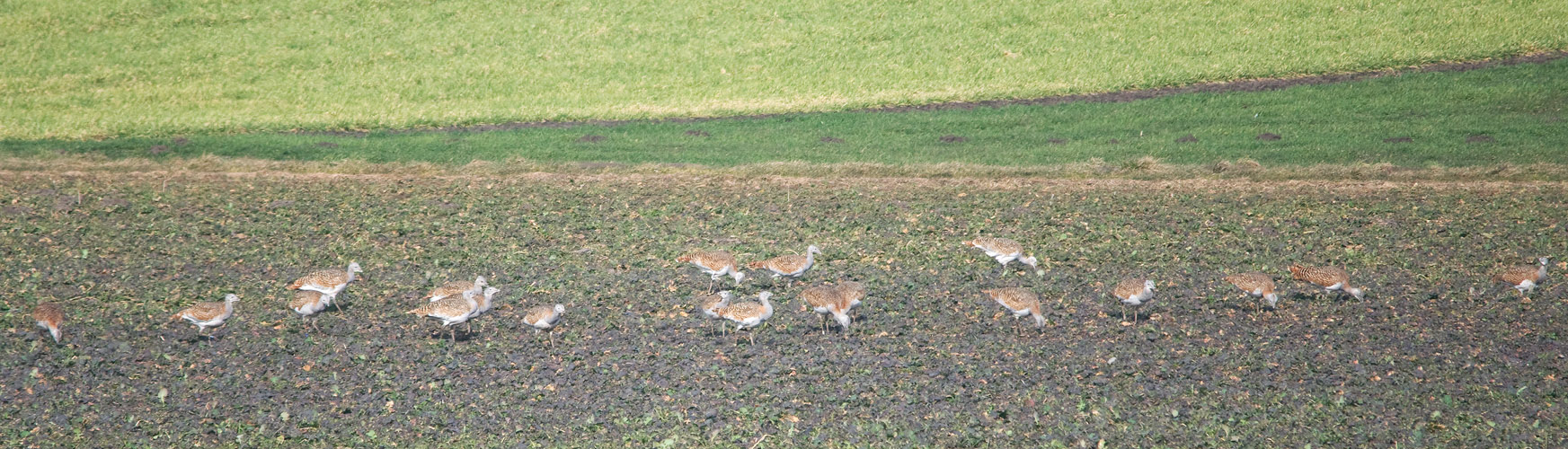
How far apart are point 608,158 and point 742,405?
13660 millimetres

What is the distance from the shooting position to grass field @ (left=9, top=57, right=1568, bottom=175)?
78.9 ft

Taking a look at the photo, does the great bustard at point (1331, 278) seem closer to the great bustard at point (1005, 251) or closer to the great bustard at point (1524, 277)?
the great bustard at point (1524, 277)

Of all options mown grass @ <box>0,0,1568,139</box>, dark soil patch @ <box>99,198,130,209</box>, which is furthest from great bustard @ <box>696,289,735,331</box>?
mown grass @ <box>0,0,1568,139</box>

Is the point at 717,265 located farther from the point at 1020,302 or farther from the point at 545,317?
the point at 1020,302

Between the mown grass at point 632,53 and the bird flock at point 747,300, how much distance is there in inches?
608

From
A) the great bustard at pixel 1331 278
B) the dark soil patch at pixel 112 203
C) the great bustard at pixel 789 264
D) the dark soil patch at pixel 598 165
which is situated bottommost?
the dark soil patch at pixel 598 165

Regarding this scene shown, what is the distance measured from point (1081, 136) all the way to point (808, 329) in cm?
1422

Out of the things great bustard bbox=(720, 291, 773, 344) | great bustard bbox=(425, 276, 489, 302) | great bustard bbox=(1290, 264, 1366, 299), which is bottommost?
great bustard bbox=(1290, 264, 1366, 299)

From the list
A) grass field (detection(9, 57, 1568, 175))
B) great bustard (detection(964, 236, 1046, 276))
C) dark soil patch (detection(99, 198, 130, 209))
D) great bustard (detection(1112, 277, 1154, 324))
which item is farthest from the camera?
grass field (detection(9, 57, 1568, 175))

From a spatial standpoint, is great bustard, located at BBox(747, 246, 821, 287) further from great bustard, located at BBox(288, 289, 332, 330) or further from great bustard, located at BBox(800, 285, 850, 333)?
great bustard, located at BBox(288, 289, 332, 330)

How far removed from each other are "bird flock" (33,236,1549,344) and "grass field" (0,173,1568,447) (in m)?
0.24

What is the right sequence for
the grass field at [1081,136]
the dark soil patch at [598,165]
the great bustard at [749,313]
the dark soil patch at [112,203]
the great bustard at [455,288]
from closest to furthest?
the great bustard at [749,313]
the great bustard at [455,288]
the dark soil patch at [112,203]
the dark soil patch at [598,165]
the grass field at [1081,136]

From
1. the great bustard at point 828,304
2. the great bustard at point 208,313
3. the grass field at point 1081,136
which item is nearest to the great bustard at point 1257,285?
the great bustard at point 828,304

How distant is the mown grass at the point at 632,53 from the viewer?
31.3 meters
